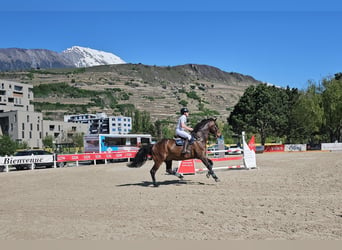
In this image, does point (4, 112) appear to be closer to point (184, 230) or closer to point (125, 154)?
point (125, 154)

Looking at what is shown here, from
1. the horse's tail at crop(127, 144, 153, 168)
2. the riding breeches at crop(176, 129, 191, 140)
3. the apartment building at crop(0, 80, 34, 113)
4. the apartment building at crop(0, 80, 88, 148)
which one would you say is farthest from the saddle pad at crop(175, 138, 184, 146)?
the apartment building at crop(0, 80, 34, 113)

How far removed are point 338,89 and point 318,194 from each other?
176ft

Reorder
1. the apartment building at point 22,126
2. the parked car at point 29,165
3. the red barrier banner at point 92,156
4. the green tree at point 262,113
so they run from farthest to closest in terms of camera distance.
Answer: the apartment building at point 22,126
the green tree at point 262,113
the red barrier banner at point 92,156
the parked car at point 29,165

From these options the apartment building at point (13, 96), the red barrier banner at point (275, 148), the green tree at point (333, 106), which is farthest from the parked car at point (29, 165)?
the apartment building at point (13, 96)

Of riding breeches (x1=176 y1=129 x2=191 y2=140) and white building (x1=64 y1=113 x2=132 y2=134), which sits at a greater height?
white building (x1=64 y1=113 x2=132 y2=134)

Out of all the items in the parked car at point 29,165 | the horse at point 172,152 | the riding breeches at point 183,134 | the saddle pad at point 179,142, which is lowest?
the parked car at point 29,165

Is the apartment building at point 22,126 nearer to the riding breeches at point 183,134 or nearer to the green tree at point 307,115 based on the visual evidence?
the green tree at point 307,115

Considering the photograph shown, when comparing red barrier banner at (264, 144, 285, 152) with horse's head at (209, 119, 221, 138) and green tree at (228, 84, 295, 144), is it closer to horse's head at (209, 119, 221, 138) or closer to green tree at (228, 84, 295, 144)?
green tree at (228, 84, 295, 144)

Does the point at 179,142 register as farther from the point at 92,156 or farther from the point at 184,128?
the point at 92,156

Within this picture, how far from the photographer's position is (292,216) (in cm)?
707

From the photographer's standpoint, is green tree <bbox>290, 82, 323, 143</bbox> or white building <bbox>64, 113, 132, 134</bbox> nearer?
green tree <bbox>290, 82, 323, 143</bbox>

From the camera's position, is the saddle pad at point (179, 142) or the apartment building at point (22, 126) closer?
the saddle pad at point (179, 142)

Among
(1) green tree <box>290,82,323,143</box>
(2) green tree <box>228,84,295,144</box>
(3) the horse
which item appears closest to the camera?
(3) the horse

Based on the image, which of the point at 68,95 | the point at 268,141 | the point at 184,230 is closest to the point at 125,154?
the point at 184,230
